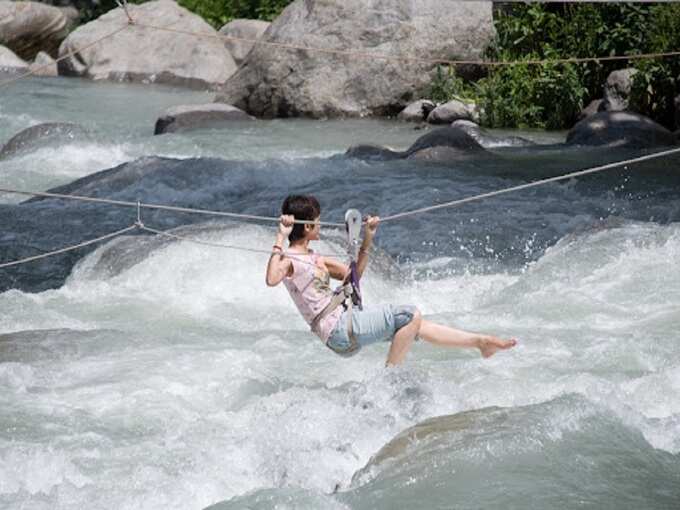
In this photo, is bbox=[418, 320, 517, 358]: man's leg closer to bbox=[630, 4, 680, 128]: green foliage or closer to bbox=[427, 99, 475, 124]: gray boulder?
bbox=[630, 4, 680, 128]: green foliage

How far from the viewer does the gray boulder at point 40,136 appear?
16.0 meters

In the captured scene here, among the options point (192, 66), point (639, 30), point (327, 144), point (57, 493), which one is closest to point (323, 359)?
point (57, 493)

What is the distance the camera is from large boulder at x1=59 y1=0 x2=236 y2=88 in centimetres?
2228

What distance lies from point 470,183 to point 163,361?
571 centimetres

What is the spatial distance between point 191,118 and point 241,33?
19.9 ft

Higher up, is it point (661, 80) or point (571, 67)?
point (661, 80)

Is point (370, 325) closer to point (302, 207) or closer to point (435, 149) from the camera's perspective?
point (302, 207)

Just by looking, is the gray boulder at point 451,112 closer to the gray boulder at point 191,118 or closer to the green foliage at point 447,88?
the green foliage at point 447,88

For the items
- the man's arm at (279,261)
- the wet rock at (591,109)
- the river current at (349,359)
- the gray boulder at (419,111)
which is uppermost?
the man's arm at (279,261)

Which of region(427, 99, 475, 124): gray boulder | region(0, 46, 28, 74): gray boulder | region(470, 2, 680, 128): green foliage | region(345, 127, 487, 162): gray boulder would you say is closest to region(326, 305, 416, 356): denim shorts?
region(345, 127, 487, 162): gray boulder

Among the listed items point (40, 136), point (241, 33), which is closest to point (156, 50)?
point (241, 33)

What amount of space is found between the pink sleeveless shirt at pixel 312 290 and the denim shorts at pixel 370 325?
4 centimetres

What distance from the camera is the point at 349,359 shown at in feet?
26.3

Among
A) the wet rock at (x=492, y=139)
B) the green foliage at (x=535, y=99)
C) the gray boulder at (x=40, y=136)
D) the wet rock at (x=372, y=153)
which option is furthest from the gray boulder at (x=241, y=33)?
the wet rock at (x=372, y=153)
